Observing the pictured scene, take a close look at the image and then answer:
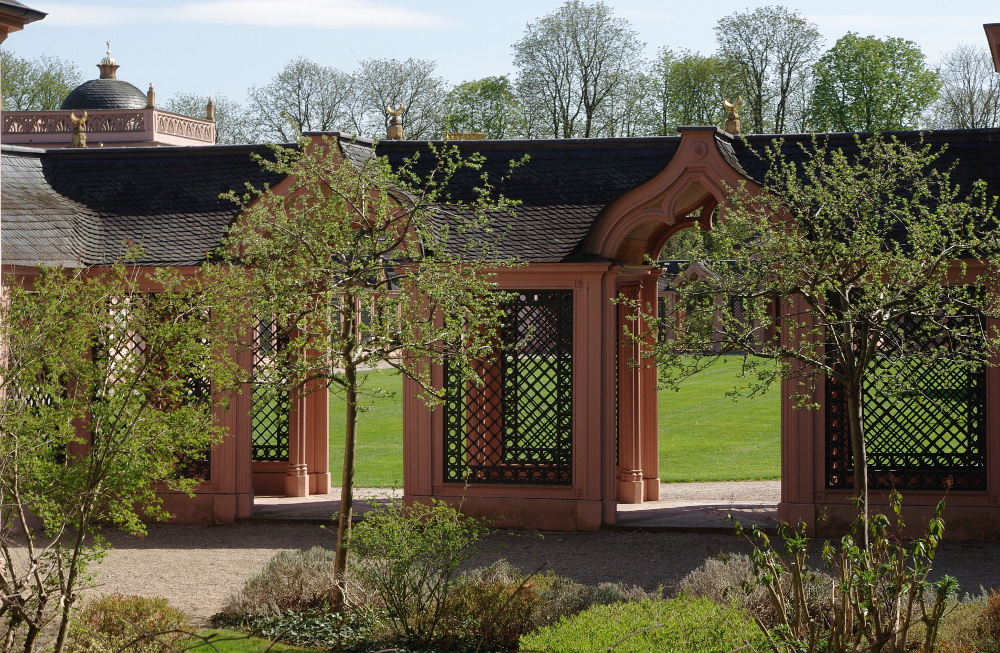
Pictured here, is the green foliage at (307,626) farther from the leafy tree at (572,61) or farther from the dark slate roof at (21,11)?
the leafy tree at (572,61)

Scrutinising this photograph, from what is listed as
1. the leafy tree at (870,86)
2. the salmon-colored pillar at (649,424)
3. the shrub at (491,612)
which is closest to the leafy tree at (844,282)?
the shrub at (491,612)

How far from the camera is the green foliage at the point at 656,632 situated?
686 centimetres

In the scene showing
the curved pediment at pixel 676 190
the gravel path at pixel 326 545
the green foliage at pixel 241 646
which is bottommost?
the green foliage at pixel 241 646

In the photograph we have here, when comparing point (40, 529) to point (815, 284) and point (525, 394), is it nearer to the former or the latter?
point (525, 394)

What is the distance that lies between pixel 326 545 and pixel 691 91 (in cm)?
3824

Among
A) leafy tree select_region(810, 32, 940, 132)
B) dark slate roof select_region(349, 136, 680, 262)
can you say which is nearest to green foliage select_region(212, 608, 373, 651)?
dark slate roof select_region(349, 136, 680, 262)

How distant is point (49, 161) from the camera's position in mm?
15711

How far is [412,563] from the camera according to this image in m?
9.18

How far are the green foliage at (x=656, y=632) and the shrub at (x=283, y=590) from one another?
295 centimetres

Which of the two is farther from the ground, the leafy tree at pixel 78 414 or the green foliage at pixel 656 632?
the leafy tree at pixel 78 414

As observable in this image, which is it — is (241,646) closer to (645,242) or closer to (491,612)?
(491,612)

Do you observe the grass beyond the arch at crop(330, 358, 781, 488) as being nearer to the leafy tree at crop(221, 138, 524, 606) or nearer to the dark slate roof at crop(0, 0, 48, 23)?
the leafy tree at crop(221, 138, 524, 606)

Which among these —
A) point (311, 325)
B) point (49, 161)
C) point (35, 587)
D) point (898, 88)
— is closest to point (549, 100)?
point (898, 88)

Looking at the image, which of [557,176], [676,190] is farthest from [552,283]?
[676,190]
